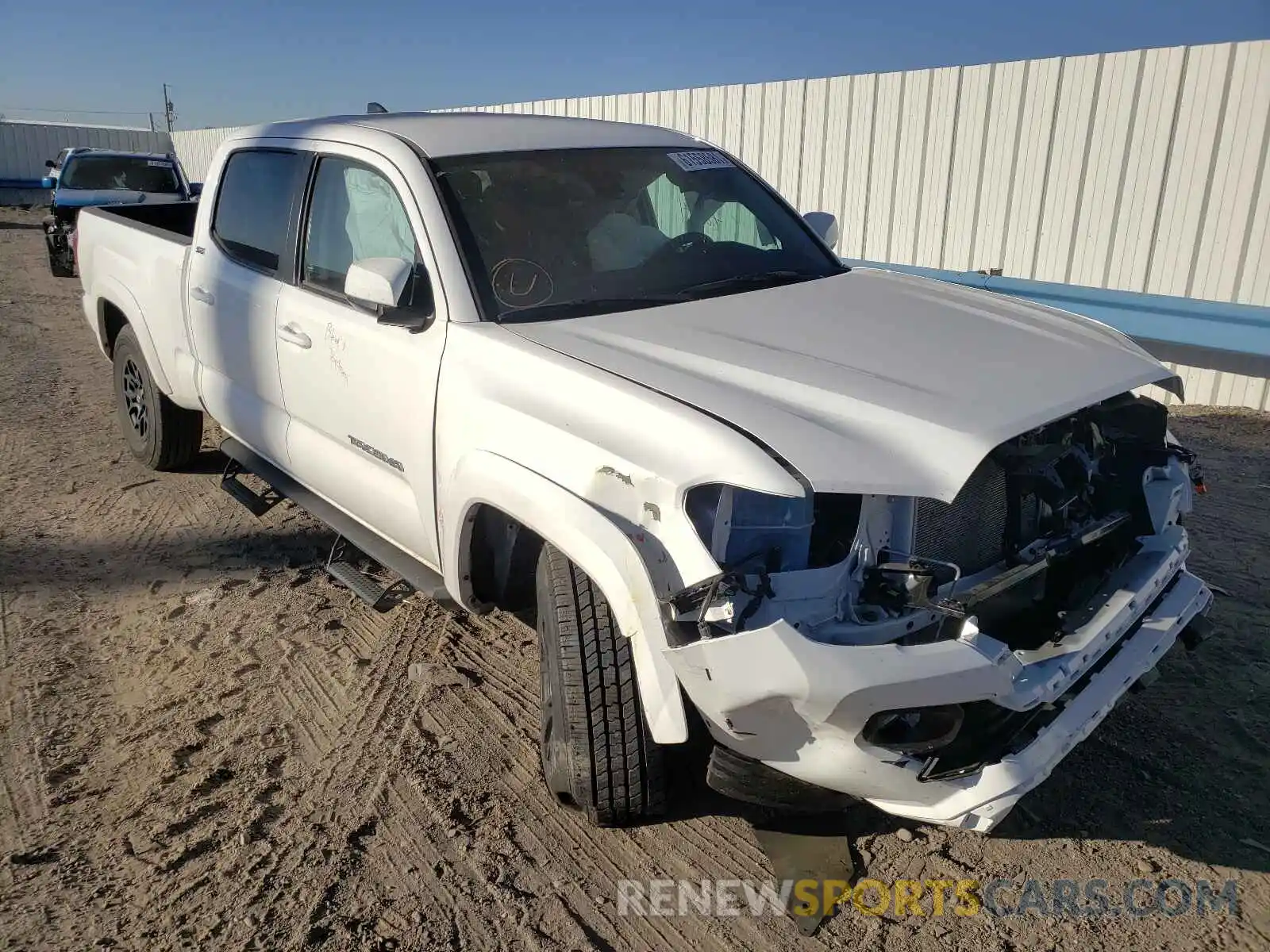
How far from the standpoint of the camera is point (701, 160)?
13.9 ft

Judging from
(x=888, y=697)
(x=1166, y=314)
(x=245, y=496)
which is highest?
(x=1166, y=314)

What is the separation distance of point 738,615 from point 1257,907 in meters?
1.66

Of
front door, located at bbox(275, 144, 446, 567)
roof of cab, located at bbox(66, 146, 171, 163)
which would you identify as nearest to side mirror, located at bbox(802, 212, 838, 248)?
front door, located at bbox(275, 144, 446, 567)

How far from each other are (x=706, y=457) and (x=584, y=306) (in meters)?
1.17

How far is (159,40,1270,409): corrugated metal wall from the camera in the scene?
7.14 meters

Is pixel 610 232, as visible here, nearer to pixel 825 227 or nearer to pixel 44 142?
pixel 825 227

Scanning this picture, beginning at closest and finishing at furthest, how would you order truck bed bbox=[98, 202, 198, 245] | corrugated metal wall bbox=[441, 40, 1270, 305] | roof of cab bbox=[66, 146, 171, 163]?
truck bed bbox=[98, 202, 198, 245]
corrugated metal wall bbox=[441, 40, 1270, 305]
roof of cab bbox=[66, 146, 171, 163]

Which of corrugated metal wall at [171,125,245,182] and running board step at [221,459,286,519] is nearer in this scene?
running board step at [221,459,286,519]

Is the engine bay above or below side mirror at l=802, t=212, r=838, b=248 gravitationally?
below

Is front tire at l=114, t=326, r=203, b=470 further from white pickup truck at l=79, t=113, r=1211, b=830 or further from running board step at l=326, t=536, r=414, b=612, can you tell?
running board step at l=326, t=536, r=414, b=612

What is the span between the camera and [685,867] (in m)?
2.77

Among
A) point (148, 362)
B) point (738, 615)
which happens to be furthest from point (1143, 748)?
point (148, 362)

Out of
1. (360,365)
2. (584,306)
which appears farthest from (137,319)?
(584,306)

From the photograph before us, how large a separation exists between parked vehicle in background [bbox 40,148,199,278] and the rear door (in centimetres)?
1195
